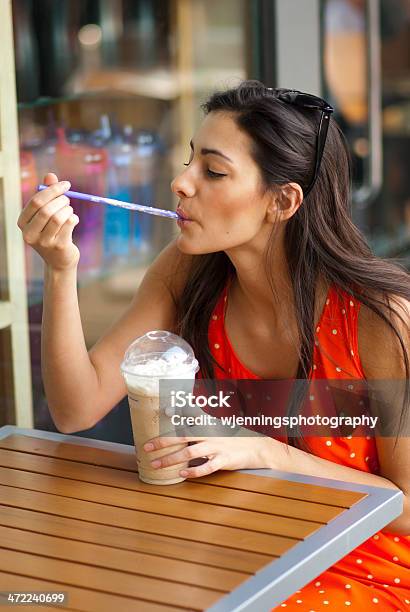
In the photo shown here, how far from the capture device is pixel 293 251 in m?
1.61

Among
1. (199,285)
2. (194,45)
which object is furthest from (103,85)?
(199,285)

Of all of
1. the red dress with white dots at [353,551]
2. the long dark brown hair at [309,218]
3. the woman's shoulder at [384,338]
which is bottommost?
the red dress with white dots at [353,551]

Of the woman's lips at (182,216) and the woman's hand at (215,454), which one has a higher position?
the woman's lips at (182,216)

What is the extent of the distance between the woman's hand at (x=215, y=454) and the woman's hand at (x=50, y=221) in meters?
0.31

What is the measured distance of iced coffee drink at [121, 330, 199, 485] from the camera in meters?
1.30

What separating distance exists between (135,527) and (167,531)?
0.04m

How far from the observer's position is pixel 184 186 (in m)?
1.49

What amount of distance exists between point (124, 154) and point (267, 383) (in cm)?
117

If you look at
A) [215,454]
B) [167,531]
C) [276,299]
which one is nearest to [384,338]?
[276,299]

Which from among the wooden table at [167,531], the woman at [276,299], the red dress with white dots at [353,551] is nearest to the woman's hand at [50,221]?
the woman at [276,299]

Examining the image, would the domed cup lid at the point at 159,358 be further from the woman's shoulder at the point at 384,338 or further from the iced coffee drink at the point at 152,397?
the woman's shoulder at the point at 384,338

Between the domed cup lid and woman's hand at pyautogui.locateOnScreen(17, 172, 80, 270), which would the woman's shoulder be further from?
woman's hand at pyautogui.locateOnScreen(17, 172, 80, 270)

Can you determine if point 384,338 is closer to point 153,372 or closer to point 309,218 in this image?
point 309,218

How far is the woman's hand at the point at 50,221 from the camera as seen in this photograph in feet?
4.52
